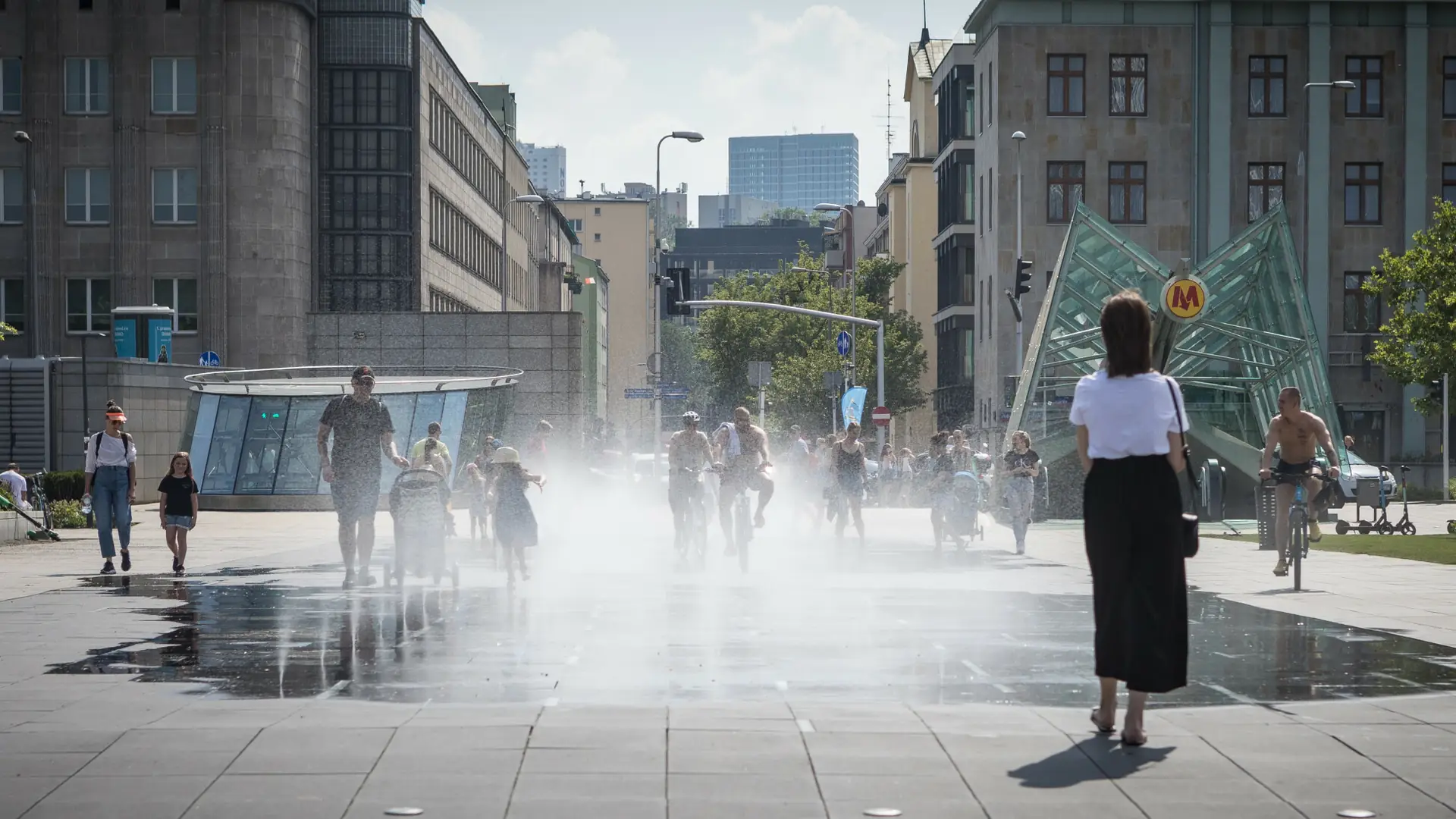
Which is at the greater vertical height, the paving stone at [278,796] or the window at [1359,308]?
the window at [1359,308]

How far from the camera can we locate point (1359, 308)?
5747 cm

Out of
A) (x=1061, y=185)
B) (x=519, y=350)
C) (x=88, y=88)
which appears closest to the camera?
(x=519, y=350)

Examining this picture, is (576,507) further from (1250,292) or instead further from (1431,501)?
(1431,501)

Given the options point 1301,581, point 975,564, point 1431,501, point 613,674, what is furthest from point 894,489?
point 613,674

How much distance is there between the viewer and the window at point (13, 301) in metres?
55.8

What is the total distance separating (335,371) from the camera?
41875 millimetres

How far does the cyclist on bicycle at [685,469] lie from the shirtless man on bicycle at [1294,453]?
247 inches

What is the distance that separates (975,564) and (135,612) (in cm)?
1001

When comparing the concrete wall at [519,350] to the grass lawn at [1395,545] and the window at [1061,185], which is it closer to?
the window at [1061,185]

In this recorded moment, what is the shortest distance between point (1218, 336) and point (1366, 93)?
22.5 metres

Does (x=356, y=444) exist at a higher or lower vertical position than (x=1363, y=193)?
lower

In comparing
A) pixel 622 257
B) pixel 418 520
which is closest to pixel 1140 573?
pixel 418 520

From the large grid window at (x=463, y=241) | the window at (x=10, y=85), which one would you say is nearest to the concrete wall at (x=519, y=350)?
the window at (x=10, y=85)

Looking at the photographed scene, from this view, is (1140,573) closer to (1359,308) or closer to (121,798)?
(121,798)
